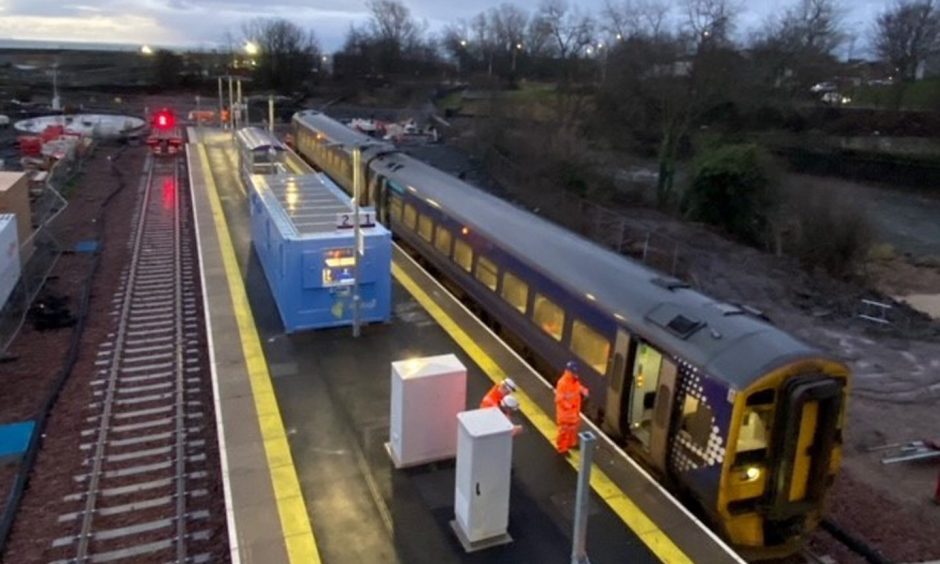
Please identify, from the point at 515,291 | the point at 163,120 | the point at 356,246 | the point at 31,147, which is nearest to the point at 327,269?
the point at 356,246

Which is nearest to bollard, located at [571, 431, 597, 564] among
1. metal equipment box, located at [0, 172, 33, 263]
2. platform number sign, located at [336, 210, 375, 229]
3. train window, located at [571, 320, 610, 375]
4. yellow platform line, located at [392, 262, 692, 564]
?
yellow platform line, located at [392, 262, 692, 564]

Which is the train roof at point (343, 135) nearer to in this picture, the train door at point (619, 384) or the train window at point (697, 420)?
the train door at point (619, 384)

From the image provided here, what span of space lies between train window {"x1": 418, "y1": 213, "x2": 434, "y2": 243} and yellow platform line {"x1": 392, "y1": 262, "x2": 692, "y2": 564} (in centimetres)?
312

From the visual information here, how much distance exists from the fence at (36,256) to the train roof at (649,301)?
1004 centimetres

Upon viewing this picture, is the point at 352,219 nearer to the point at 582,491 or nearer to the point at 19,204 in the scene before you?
the point at 582,491

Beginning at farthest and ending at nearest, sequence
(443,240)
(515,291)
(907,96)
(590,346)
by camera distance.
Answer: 1. (907,96)
2. (443,240)
3. (515,291)
4. (590,346)

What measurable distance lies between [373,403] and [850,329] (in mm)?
16924

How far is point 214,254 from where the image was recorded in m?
19.8

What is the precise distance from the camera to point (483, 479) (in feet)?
27.2

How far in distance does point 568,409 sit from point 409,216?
12.5 meters

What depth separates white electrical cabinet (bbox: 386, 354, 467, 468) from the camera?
968 cm

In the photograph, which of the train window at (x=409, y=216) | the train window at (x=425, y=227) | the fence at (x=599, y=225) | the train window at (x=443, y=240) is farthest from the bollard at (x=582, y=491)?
the fence at (x=599, y=225)

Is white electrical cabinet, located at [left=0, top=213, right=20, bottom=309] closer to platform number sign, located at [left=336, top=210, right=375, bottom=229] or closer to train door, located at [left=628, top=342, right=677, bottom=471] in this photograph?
platform number sign, located at [left=336, top=210, right=375, bottom=229]

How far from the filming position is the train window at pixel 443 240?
18.2 meters
